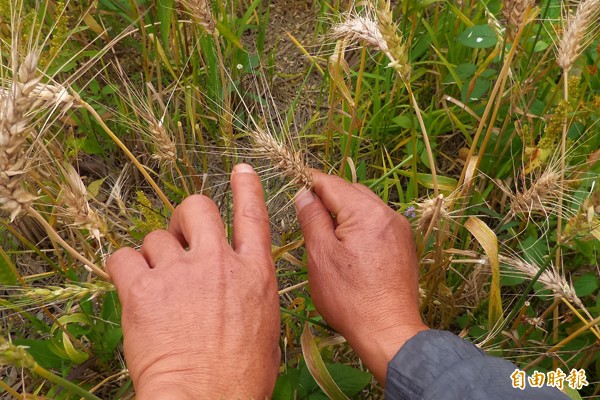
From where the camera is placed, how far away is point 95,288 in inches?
40.5

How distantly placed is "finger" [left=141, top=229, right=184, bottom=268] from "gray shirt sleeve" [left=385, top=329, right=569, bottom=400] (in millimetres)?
505

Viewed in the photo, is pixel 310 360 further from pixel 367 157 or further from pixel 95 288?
pixel 367 157

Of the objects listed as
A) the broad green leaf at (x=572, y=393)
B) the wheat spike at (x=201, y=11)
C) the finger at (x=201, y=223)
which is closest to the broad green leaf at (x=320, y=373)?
the finger at (x=201, y=223)

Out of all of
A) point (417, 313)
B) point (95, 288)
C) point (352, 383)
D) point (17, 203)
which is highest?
point (17, 203)

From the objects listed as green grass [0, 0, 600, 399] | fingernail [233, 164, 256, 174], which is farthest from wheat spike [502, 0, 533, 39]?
fingernail [233, 164, 256, 174]

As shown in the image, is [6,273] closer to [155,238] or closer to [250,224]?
[155,238]

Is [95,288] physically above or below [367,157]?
above

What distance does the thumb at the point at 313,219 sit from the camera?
1241 mm

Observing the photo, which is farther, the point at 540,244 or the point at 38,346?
the point at 540,244

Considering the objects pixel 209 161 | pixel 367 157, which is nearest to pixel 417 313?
pixel 367 157

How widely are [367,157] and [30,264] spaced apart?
1162mm

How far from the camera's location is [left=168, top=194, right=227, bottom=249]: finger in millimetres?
1091

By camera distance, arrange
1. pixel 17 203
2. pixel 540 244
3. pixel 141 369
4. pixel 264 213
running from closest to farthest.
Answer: pixel 17 203, pixel 141 369, pixel 264 213, pixel 540 244

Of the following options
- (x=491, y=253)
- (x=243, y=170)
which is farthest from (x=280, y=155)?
(x=491, y=253)
